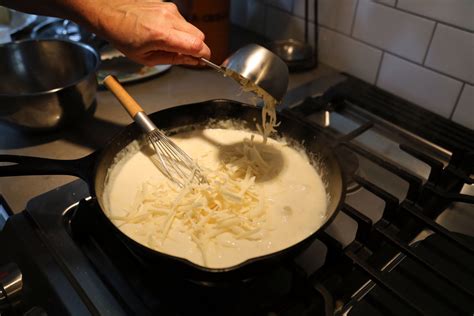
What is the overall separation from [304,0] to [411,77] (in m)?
0.38

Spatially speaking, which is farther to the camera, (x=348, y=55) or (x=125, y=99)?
(x=348, y=55)

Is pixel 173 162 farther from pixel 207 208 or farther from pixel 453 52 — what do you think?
pixel 453 52

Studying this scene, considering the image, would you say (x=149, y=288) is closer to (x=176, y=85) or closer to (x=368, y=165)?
(x=368, y=165)

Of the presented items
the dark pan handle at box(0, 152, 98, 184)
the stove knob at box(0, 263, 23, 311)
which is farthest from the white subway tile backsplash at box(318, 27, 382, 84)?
the stove knob at box(0, 263, 23, 311)

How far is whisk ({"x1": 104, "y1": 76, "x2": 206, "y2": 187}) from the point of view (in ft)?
2.61

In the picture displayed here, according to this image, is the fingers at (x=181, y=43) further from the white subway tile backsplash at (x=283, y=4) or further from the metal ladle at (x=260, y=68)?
Result: the white subway tile backsplash at (x=283, y=4)

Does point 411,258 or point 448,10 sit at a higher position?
point 448,10

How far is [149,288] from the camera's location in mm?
625

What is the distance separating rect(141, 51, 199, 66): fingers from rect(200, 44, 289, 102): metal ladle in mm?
104

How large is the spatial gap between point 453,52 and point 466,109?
0.14 m

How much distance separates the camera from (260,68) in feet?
2.39

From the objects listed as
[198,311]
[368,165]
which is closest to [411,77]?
[368,165]

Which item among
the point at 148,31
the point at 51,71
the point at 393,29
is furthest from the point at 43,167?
the point at 393,29

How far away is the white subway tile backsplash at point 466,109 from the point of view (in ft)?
3.21
